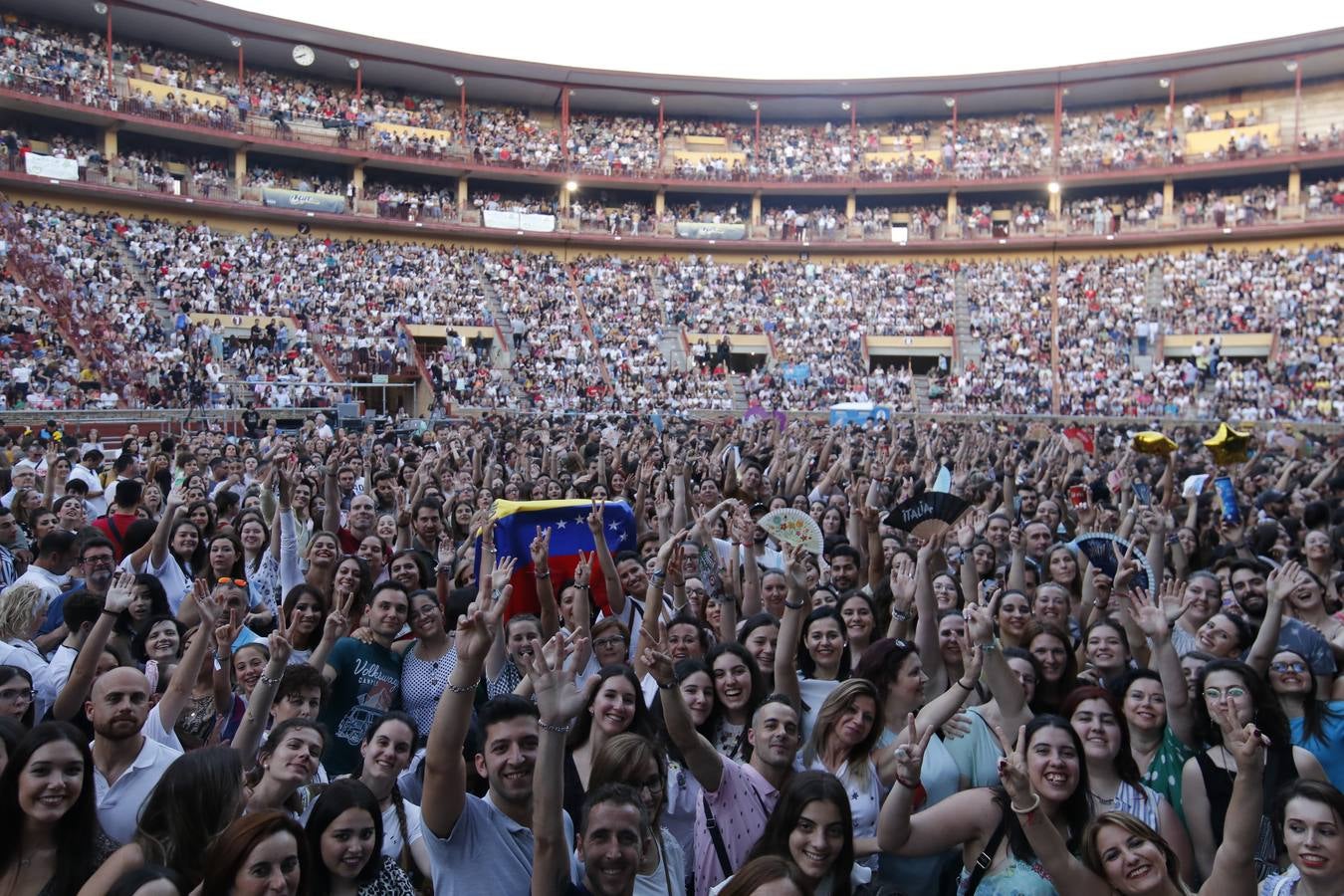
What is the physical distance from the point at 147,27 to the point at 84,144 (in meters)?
5.02

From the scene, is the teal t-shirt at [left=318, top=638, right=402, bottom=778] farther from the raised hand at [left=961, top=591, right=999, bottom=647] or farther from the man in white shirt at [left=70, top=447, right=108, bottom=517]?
the man in white shirt at [left=70, top=447, right=108, bottom=517]

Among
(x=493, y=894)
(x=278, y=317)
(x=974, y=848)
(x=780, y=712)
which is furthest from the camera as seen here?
(x=278, y=317)

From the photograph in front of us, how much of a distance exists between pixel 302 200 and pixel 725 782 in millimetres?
36083

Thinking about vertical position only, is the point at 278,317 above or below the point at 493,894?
above

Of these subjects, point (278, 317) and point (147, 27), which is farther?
point (147, 27)

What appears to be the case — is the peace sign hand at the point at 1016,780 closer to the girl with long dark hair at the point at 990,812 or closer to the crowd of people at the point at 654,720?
the crowd of people at the point at 654,720

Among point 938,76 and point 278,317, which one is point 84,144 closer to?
point 278,317

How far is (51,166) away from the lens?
30.5 metres

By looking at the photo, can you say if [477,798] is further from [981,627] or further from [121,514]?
[121,514]

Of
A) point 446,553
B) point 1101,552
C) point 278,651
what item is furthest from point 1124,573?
point 446,553

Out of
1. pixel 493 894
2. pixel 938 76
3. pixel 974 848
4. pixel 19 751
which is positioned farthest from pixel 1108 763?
pixel 938 76

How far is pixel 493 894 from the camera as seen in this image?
10.9 ft

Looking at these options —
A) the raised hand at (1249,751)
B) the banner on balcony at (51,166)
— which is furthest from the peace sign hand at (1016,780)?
the banner on balcony at (51,166)

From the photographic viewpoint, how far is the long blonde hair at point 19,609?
209 inches
